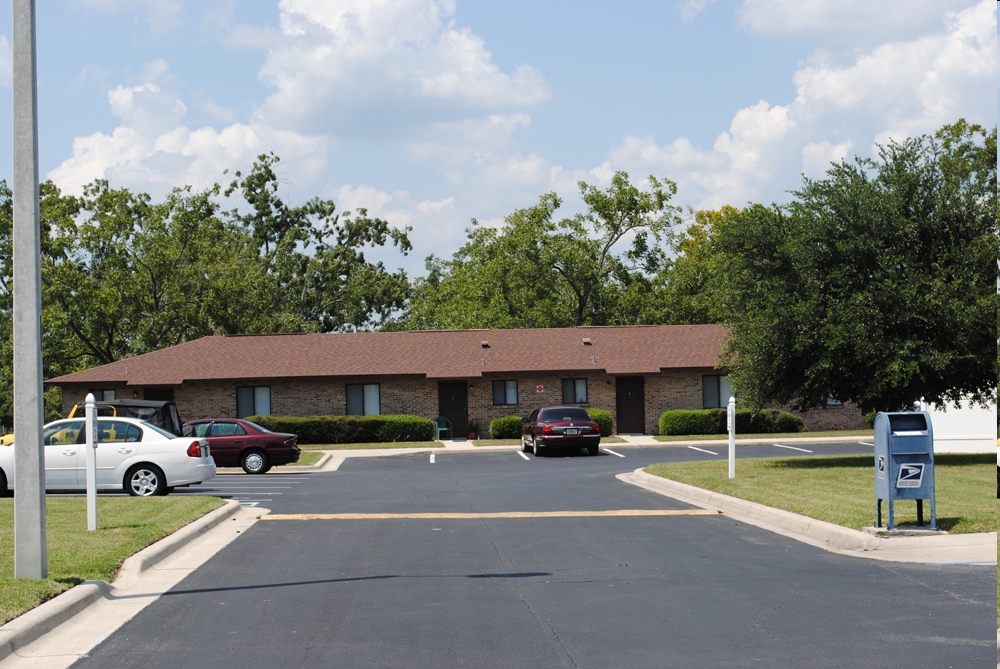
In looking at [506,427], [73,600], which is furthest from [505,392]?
[73,600]

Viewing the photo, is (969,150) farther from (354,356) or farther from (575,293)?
(354,356)

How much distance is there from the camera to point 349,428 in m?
40.7

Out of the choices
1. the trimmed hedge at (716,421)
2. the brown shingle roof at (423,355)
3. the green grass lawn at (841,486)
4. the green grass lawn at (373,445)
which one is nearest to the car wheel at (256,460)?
the green grass lawn at (841,486)

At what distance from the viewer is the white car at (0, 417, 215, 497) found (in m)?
19.1

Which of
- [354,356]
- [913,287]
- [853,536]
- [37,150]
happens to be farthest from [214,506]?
[354,356]

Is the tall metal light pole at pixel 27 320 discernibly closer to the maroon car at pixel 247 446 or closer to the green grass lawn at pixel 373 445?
the maroon car at pixel 247 446

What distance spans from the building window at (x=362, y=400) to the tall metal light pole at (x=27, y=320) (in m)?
33.5

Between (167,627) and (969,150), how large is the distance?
5010cm

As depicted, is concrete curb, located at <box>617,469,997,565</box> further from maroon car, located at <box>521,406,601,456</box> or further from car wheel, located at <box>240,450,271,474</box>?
maroon car, located at <box>521,406,601,456</box>

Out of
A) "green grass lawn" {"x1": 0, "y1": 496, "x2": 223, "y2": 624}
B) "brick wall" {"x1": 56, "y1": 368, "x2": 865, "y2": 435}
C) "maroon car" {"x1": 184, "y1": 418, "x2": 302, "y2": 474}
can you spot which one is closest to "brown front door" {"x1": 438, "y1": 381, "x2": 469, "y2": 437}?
"brick wall" {"x1": 56, "y1": 368, "x2": 865, "y2": 435}

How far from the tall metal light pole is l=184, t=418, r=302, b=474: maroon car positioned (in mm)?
17658

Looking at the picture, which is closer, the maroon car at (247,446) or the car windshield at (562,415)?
the maroon car at (247,446)

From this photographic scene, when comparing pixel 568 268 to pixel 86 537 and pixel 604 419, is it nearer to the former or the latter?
pixel 604 419

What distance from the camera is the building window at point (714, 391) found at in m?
43.9
